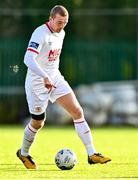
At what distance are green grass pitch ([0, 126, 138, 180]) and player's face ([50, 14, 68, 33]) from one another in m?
1.84

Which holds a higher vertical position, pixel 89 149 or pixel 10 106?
pixel 89 149

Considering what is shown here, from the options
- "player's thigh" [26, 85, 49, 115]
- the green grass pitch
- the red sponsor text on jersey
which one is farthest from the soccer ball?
the red sponsor text on jersey

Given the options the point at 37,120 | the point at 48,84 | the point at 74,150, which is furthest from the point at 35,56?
the point at 74,150

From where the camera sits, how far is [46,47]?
11.5 meters

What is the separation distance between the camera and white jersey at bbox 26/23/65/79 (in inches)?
445

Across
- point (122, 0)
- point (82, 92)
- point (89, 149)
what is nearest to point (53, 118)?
point (82, 92)

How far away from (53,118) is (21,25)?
3.25 metres

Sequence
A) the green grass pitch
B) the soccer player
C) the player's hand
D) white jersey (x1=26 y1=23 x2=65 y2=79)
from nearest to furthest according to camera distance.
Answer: the green grass pitch, the player's hand, white jersey (x1=26 y1=23 x2=65 y2=79), the soccer player

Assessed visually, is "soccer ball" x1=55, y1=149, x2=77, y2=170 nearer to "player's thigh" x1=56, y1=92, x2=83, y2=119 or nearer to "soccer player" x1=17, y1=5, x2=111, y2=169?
"soccer player" x1=17, y1=5, x2=111, y2=169

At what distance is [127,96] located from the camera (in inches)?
947

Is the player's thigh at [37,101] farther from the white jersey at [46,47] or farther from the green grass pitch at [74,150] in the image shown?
the green grass pitch at [74,150]

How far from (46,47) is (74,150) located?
379 centimetres

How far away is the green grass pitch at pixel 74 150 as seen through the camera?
415 inches

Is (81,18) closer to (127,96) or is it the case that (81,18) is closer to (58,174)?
(127,96)
